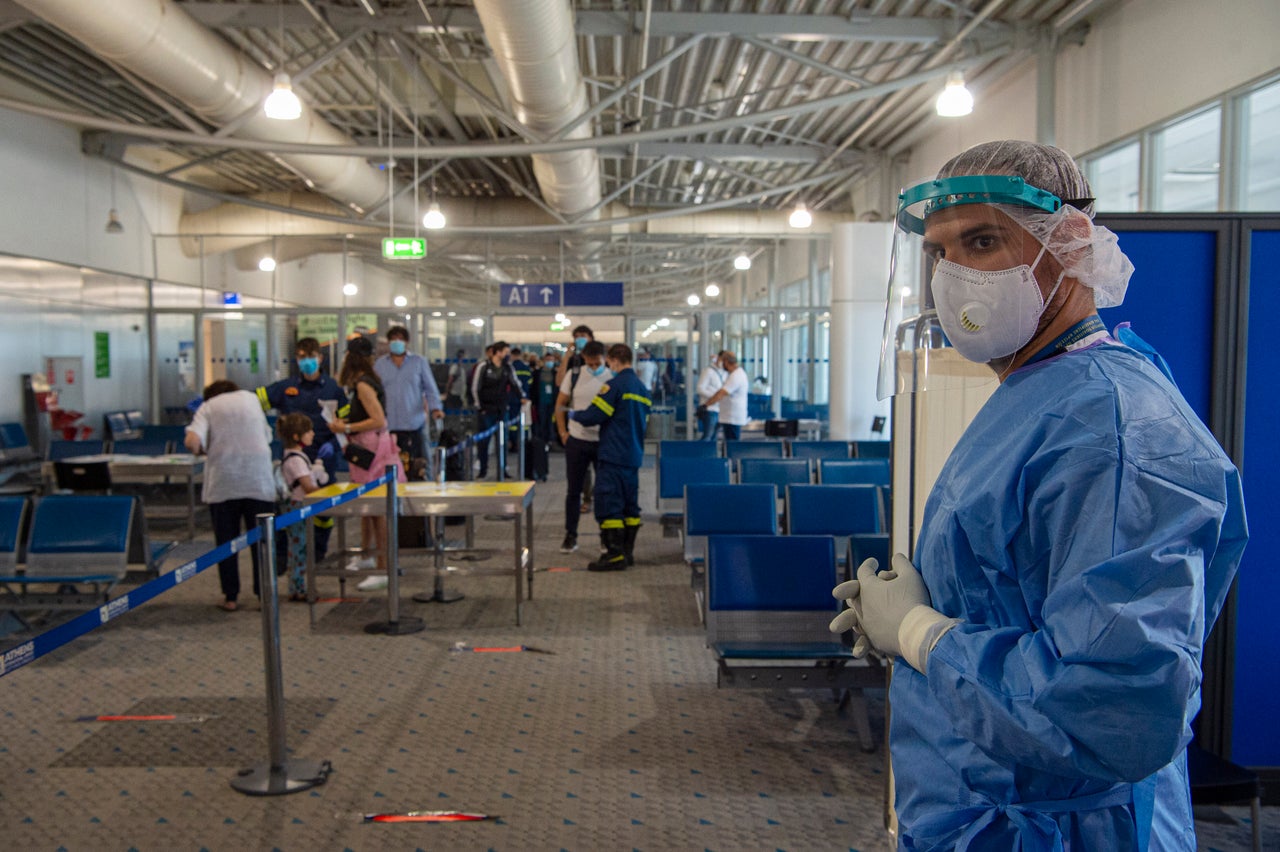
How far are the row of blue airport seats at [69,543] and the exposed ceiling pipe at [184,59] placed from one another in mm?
3299

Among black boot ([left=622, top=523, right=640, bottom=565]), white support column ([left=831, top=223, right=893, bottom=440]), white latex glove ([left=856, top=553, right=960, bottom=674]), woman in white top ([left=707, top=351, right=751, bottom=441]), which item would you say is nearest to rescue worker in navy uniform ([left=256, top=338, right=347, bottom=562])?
black boot ([left=622, top=523, right=640, bottom=565])

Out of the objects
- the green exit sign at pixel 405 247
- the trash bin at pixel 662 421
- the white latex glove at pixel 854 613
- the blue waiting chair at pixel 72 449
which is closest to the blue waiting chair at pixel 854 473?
the white latex glove at pixel 854 613

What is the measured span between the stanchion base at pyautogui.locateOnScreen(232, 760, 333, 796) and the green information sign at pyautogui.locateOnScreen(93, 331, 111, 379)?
1163cm

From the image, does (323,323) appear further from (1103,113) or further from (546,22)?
(1103,113)

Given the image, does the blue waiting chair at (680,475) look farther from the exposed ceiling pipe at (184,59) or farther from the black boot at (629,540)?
the exposed ceiling pipe at (184,59)

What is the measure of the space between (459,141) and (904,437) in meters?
11.9

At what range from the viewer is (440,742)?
13.4 ft

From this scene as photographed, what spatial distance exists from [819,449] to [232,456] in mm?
4724

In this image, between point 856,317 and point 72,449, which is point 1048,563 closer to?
point 72,449

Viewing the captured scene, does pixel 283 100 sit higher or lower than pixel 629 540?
higher

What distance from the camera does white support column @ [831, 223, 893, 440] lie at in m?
12.5

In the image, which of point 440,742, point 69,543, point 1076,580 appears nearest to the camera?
point 1076,580

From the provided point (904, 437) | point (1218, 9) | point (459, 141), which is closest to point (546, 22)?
point (904, 437)

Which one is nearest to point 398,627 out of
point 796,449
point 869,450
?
point 796,449
